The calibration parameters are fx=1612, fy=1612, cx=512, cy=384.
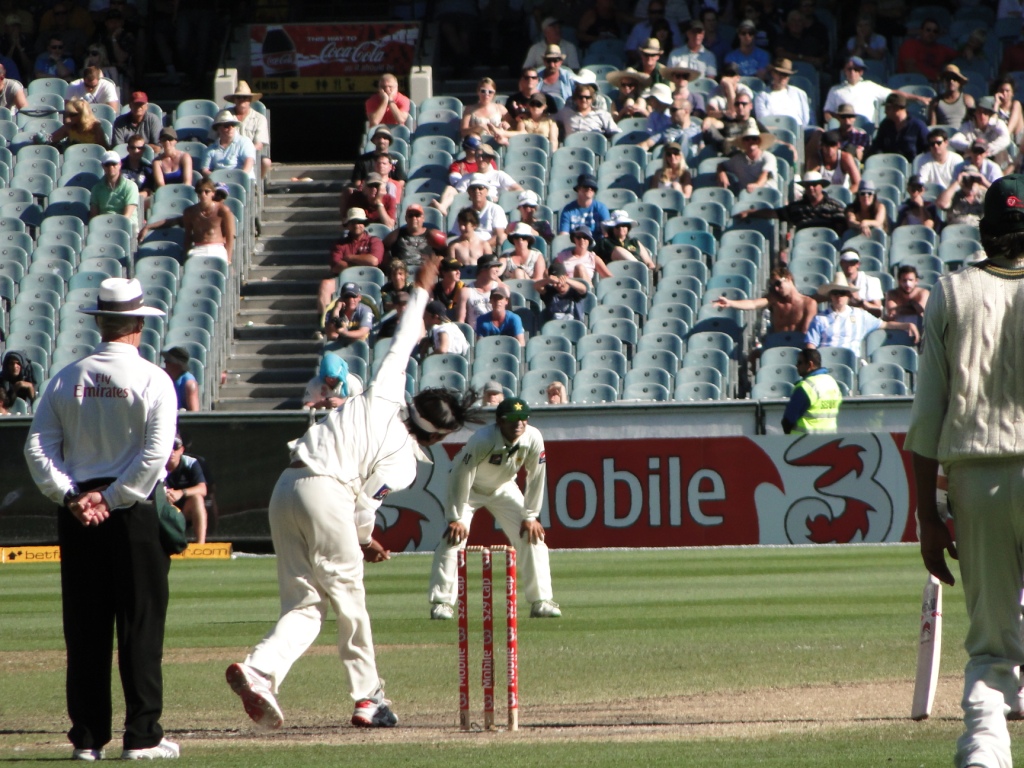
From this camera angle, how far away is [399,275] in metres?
20.4

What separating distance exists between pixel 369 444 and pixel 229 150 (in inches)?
659

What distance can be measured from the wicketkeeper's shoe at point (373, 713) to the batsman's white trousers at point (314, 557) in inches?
12.5

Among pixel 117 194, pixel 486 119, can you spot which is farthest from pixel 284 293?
pixel 486 119

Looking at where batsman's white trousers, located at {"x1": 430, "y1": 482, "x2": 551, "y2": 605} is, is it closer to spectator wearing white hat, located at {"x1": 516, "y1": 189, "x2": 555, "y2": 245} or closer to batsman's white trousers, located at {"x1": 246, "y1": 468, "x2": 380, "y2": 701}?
batsman's white trousers, located at {"x1": 246, "y1": 468, "x2": 380, "y2": 701}

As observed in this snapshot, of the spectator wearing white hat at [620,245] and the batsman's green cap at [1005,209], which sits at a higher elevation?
the spectator wearing white hat at [620,245]

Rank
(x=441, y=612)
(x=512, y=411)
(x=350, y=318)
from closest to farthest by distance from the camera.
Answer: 1. (x=512, y=411)
2. (x=441, y=612)
3. (x=350, y=318)

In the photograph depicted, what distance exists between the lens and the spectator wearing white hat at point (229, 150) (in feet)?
77.4

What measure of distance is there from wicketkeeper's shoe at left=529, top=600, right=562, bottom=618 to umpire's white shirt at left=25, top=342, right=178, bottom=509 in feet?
21.1

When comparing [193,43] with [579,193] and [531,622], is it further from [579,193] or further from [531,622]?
[531,622]

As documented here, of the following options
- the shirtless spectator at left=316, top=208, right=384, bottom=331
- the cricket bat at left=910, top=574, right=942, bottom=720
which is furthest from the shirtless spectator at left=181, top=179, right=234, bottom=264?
the cricket bat at left=910, top=574, right=942, bottom=720

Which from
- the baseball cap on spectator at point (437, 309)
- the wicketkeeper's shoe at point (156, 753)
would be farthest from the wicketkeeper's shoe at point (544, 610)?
the baseball cap on spectator at point (437, 309)

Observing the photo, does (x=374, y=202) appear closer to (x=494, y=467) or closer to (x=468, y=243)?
(x=468, y=243)

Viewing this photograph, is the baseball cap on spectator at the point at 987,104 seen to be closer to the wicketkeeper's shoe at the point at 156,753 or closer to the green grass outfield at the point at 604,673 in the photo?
the green grass outfield at the point at 604,673

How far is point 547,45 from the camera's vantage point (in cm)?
2455
